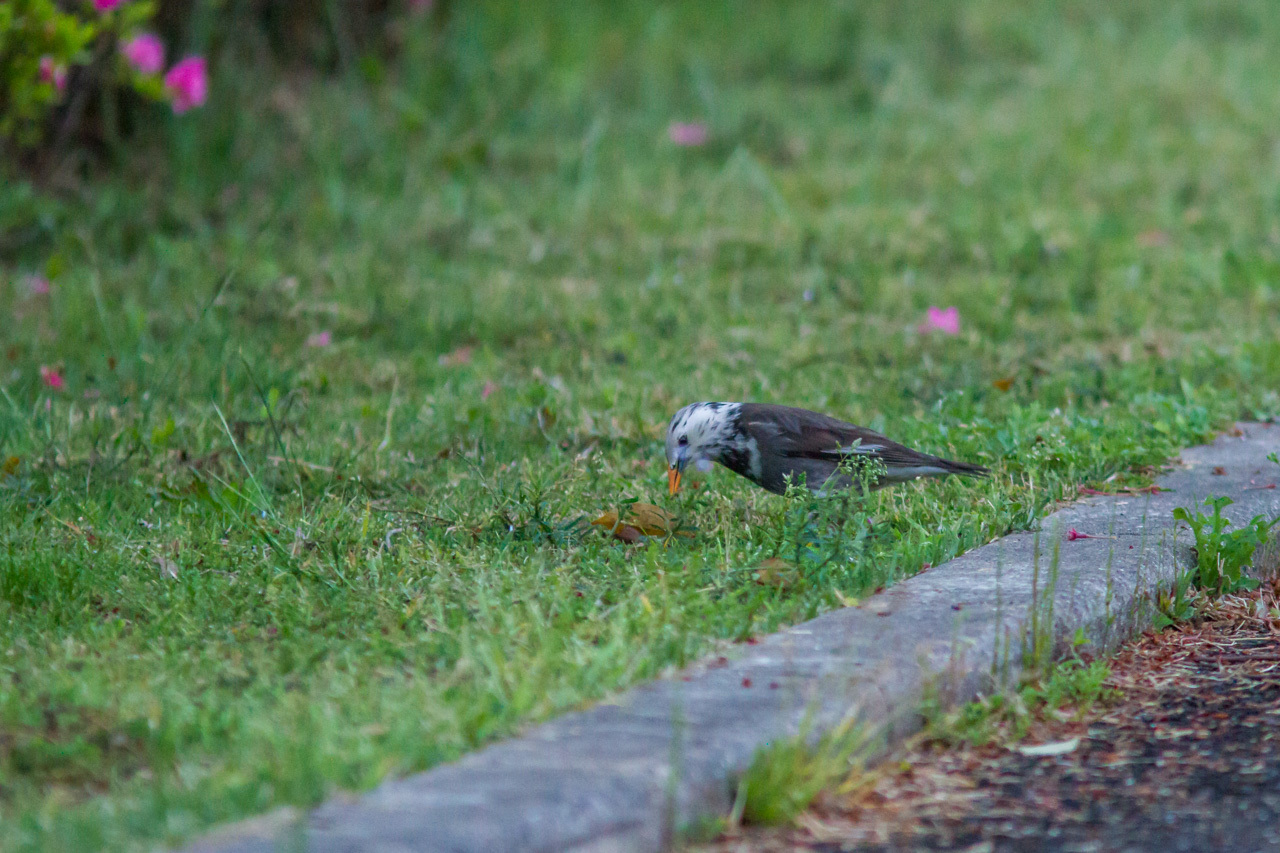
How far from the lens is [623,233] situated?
772 centimetres

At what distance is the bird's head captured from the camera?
4309 mm

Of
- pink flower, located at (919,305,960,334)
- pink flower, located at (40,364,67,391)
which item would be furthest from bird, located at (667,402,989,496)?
pink flower, located at (40,364,67,391)

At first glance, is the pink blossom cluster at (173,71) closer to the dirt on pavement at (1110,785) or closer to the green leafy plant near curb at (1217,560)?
the green leafy plant near curb at (1217,560)

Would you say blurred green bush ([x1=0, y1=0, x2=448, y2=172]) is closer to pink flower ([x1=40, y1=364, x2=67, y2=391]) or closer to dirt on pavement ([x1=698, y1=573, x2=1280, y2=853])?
pink flower ([x1=40, y1=364, x2=67, y2=391])

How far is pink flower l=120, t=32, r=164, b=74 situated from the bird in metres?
3.88

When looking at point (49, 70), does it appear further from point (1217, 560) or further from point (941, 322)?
point (1217, 560)

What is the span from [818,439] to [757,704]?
1593 mm

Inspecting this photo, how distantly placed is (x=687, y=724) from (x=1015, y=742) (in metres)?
0.73

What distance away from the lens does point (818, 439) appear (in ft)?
13.9

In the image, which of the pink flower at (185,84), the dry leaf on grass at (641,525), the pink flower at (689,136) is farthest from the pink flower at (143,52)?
the dry leaf on grass at (641,525)

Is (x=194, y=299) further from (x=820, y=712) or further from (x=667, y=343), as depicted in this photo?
(x=820, y=712)

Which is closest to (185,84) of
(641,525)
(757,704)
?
(641,525)

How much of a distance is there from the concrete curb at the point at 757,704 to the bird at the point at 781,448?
17.6 inches

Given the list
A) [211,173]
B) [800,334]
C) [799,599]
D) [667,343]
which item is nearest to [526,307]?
[667,343]
